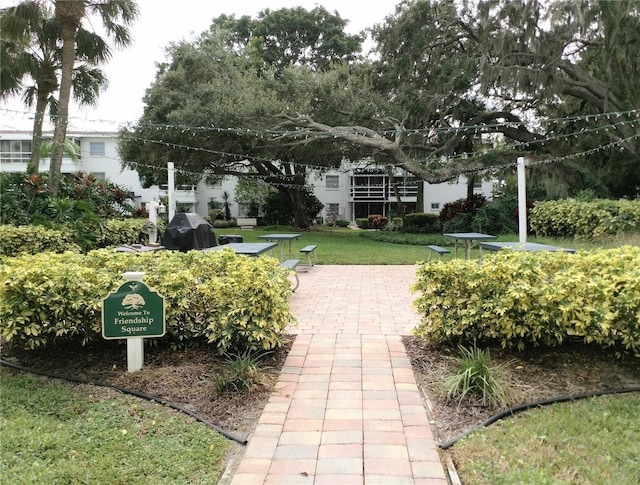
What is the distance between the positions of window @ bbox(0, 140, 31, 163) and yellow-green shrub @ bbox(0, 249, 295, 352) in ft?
116

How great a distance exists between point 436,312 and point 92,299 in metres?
2.66

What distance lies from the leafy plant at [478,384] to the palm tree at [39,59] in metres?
12.0

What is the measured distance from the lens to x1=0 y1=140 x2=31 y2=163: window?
33250mm

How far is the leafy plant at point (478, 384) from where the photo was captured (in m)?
2.97

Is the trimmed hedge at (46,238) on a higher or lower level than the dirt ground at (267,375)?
higher

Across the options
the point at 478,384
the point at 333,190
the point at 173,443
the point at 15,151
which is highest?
the point at 15,151

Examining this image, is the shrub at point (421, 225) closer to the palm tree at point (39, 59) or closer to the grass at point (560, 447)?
the palm tree at point (39, 59)

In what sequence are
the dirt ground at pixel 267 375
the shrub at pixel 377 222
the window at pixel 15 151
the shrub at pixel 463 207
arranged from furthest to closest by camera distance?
the window at pixel 15 151 → the shrub at pixel 377 222 → the shrub at pixel 463 207 → the dirt ground at pixel 267 375

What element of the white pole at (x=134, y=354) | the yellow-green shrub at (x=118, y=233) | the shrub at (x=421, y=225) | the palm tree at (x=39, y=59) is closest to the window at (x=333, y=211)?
the shrub at (x=421, y=225)

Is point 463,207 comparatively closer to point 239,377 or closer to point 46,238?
point 46,238

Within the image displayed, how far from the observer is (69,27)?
12.1 metres

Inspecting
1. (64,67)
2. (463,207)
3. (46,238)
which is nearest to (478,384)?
(46,238)

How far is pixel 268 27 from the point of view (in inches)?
1099

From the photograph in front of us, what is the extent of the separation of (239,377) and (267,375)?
0.30m
